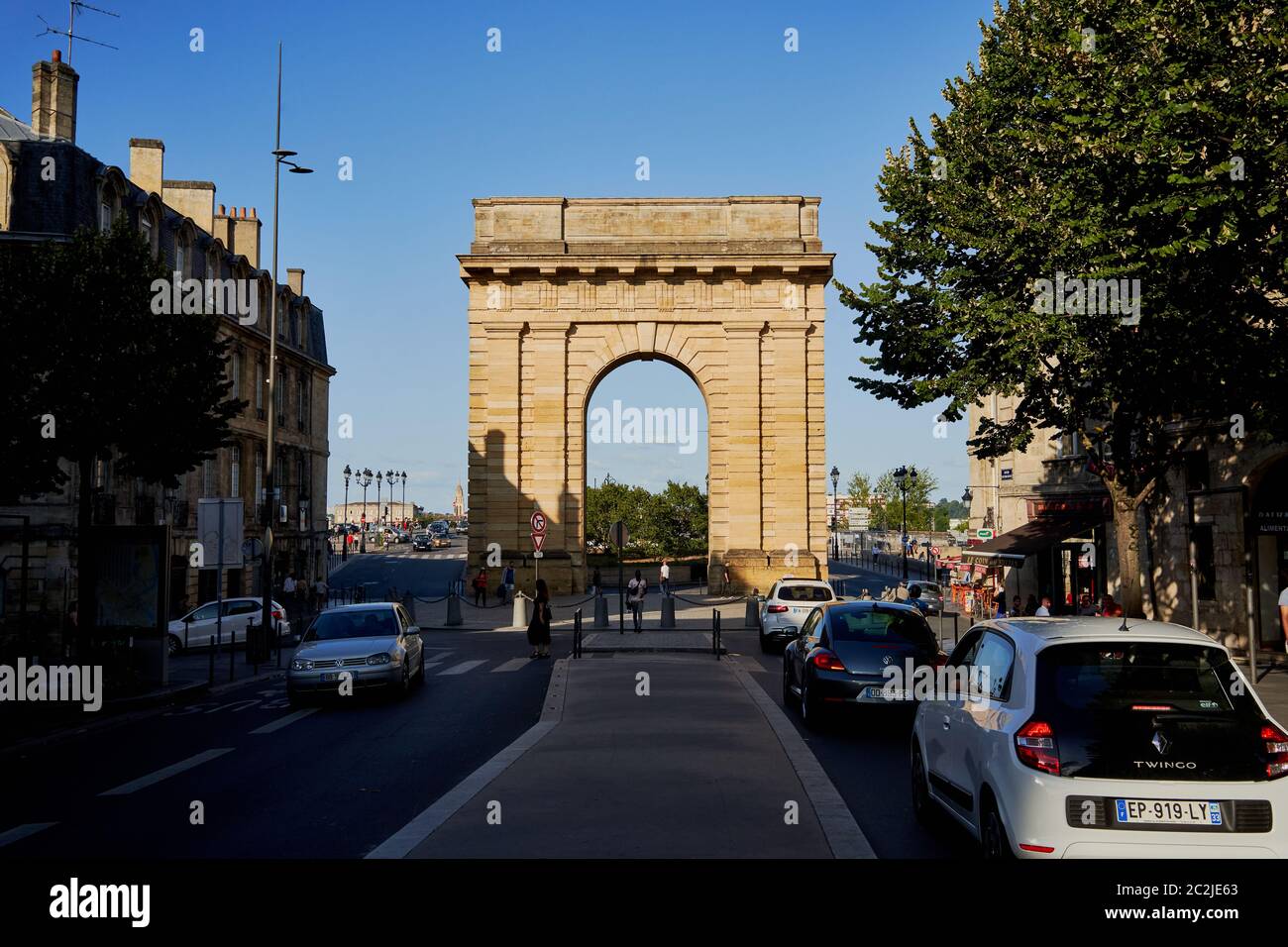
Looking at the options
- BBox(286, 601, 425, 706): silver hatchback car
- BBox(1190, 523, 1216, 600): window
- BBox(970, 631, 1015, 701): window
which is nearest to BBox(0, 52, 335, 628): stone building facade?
BBox(286, 601, 425, 706): silver hatchback car

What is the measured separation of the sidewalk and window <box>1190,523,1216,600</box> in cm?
1415

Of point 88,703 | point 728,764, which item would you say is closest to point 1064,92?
point 728,764

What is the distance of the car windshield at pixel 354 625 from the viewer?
57.8 feet

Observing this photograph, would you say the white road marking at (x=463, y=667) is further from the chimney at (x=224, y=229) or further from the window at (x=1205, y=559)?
the chimney at (x=224, y=229)

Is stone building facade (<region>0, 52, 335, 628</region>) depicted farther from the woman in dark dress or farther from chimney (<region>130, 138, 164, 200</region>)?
the woman in dark dress

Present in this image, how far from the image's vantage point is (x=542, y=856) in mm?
6809

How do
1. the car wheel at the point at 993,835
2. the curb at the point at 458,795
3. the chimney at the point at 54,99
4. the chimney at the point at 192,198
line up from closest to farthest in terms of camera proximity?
the car wheel at the point at 993,835, the curb at the point at 458,795, the chimney at the point at 54,99, the chimney at the point at 192,198

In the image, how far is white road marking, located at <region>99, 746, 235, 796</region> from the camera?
10445mm

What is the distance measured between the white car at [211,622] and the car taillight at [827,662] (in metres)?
19.8

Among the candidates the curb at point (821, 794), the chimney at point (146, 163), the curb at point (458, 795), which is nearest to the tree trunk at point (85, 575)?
the curb at point (458, 795)

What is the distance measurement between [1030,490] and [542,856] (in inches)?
1221

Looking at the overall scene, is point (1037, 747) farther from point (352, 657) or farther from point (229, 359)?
point (229, 359)

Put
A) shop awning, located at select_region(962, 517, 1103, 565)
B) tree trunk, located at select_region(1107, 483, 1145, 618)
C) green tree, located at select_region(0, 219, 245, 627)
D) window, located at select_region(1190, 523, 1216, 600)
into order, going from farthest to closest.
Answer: shop awning, located at select_region(962, 517, 1103, 565)
window, located at select_region(1190, 523, 1216, 600)
tree trunk, located at select_region(1107, 483, 1145, 618)
green tree, located at select_region(0, 219, 245, 627)

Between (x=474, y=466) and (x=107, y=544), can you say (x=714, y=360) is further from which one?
(x=107, y=544)
